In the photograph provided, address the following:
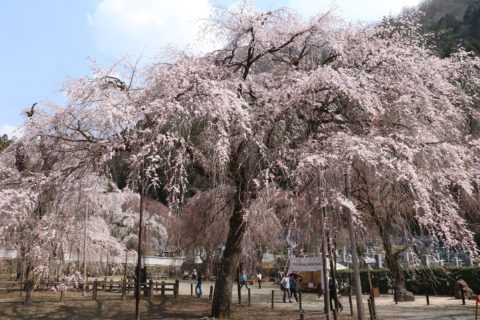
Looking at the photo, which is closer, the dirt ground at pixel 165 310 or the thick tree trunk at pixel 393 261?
the dirt ground at pixel 165 310

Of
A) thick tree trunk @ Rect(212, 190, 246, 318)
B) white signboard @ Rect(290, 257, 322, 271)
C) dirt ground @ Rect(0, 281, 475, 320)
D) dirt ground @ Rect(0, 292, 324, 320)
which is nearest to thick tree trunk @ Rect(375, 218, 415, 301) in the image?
dirt ground @ Rect(0, 281, 475, 320)

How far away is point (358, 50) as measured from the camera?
11359 mm

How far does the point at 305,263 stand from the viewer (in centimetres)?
1419

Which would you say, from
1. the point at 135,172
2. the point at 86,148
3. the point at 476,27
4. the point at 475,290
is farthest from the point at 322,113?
the point at 476,27

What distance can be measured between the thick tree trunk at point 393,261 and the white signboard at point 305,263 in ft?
8.41

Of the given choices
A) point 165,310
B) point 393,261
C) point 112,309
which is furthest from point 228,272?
point 393,261

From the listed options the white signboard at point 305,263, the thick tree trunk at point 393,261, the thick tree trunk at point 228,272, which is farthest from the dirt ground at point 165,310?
the white signboard at point 305,263

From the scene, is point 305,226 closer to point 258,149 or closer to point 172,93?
point 258,149

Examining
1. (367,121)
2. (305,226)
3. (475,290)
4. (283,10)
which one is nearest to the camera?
(367,121)

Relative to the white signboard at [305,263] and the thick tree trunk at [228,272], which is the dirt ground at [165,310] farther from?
the white signboard at [305,263]

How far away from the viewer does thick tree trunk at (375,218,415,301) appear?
1262cm

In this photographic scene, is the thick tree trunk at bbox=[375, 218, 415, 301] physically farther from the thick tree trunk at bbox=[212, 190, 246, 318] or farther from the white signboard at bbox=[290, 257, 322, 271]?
the thick tree trunk at bbox=[212, 190, 246, 318]

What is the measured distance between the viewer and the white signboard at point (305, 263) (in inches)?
531

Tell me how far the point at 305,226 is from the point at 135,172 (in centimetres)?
584
